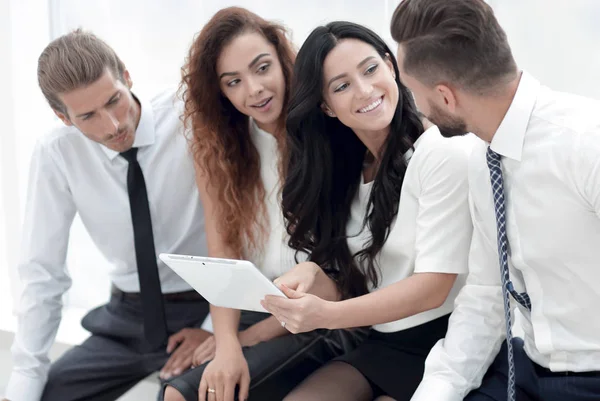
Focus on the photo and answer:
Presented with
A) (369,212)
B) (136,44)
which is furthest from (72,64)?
(369,212)

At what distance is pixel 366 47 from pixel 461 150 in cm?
39

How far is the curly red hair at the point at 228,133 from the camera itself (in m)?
2.38

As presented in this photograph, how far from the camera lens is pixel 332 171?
2.28 metres

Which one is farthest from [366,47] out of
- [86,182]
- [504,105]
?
[86,182]

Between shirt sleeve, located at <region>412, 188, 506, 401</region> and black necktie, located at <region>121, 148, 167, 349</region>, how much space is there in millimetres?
1084

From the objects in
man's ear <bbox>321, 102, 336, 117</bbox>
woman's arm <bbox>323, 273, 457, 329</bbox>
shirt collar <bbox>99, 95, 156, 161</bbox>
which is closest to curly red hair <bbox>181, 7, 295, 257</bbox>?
shirt collar <bbox>99, 95, 156, 161</bbox>

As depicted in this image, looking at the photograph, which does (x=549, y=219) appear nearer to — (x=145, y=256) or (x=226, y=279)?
(x=226, y=279)

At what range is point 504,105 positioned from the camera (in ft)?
5.50

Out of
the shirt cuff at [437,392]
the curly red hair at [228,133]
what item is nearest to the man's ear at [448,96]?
the shirt cuff at [437,392]

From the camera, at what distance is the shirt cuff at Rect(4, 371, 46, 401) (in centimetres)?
255

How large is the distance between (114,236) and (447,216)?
1.29m

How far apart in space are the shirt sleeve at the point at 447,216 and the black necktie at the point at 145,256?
1.04 meters

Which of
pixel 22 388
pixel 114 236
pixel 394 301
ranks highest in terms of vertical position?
pixel 114 236

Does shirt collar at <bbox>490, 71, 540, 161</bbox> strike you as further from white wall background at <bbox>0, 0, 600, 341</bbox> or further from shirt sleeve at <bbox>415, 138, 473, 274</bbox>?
white wall background at <bbox>0, 0, 600, 341</bbox>
